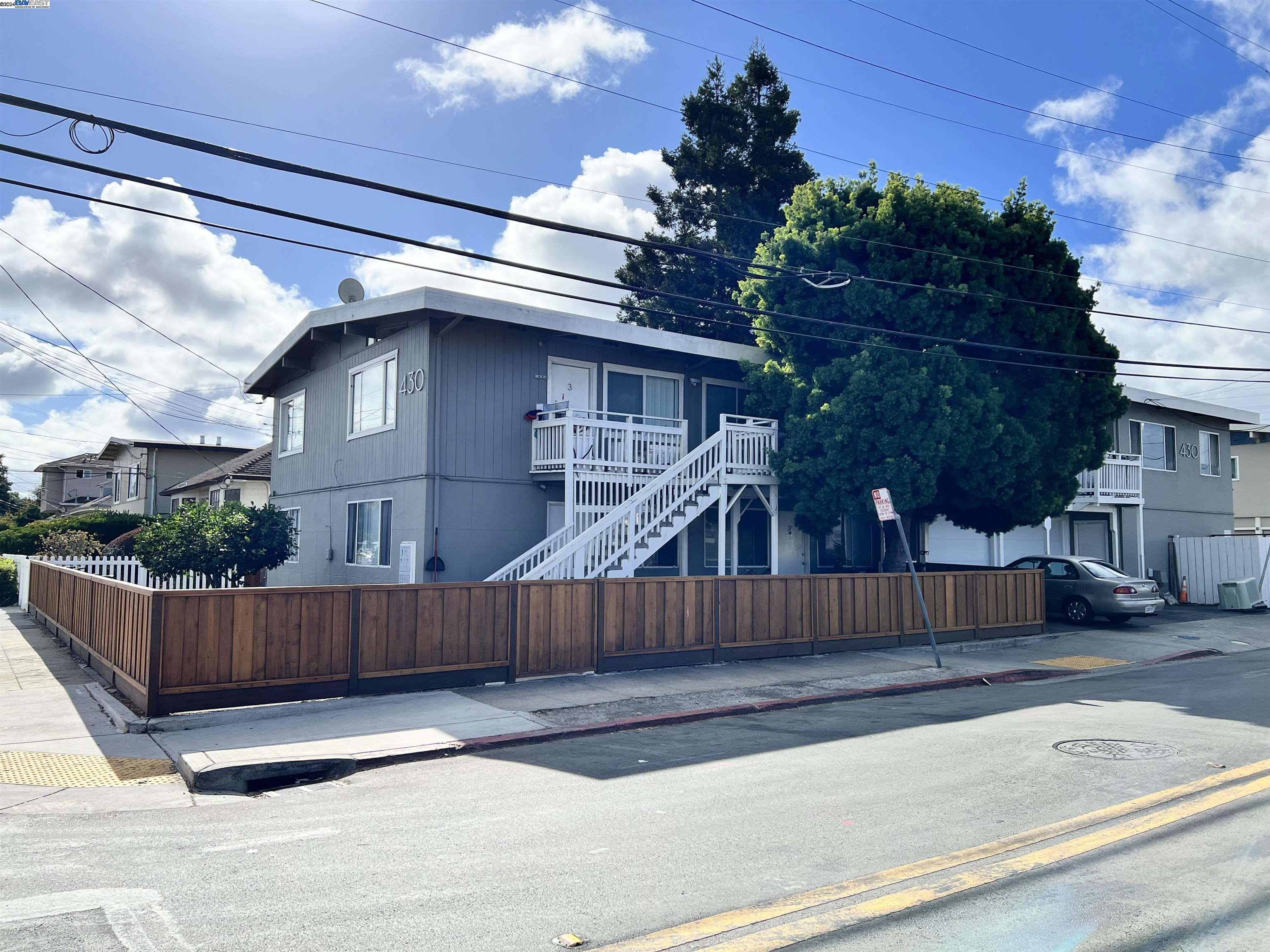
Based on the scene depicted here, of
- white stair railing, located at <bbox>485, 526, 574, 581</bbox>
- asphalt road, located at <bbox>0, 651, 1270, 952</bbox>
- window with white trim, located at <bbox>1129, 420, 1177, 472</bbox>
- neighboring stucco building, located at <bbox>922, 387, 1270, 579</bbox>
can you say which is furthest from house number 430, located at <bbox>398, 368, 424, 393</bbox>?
window with white trim, located at <bbox>1129, 420, 1177, 472</bbox>

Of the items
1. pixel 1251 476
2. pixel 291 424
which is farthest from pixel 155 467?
pixel 1251 476

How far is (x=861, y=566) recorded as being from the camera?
922 inches

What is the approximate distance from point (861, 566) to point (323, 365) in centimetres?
1371

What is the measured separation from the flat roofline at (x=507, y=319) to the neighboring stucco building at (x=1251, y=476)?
31636 millimetres

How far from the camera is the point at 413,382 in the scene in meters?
17.5

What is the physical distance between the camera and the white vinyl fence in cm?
2580

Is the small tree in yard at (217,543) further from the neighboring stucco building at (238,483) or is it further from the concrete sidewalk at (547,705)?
the concrete sidewalk at (547,705)

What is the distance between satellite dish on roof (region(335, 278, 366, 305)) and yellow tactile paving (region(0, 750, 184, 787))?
12.8 m

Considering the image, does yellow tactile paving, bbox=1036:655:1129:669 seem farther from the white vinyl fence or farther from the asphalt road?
the white vinyl fence

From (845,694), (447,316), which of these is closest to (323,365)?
(447,316)

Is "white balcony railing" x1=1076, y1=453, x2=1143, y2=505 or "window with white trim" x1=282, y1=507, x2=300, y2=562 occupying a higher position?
"white balcony railing" x1=1076, y1=453, x2=1143, y2=505

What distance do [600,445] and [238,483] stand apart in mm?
18336

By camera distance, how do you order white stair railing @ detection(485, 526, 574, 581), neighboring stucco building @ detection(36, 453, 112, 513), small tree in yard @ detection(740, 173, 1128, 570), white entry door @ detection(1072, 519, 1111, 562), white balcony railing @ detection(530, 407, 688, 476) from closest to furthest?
white stair railing @ detection(485, 526, 574, 581) → white balcony railing @ detection(530, 407, 688, 476) → small tree in yard @ detection(740, 173, 1128, 570) → white entry door @ detection(1072, 519, 1111, 562) → neighboring stucco building @ detection(36, 453, 112, 513)

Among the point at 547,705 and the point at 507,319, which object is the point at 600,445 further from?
the point at 547,705
